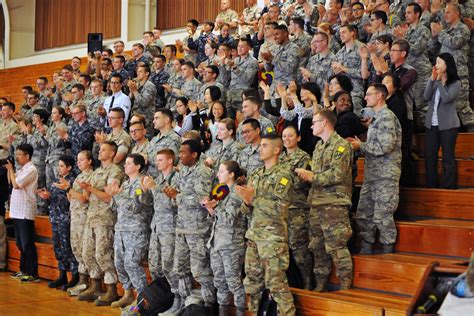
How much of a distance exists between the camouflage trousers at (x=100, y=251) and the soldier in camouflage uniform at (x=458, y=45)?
3.42m

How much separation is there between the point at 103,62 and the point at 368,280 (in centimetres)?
672

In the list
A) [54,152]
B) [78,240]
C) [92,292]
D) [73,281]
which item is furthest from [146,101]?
[92,292]

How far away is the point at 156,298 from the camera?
6418 mm

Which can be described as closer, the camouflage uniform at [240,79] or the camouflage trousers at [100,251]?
the camouflage trousers at [100,251]

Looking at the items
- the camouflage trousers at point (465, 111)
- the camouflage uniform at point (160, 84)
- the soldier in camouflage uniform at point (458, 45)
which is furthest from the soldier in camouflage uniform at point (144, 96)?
the camouflage trousers at point (465, 111)

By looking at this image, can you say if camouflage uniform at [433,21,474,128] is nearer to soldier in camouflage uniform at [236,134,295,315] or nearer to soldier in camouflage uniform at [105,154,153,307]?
soldier in camouflage uniform at [236,134,295,315]

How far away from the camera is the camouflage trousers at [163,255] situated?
252 inches

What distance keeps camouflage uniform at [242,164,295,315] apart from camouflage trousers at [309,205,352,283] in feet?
0.76

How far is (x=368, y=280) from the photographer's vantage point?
5523 mm

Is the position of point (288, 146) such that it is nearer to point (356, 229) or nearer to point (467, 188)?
point (356, 229)

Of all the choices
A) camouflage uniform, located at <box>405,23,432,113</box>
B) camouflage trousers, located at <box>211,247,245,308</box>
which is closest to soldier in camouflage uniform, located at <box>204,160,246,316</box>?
camouflage trousers, located at <box>211,247,245,308</box>

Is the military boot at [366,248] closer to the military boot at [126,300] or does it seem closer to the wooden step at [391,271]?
the wooden step at [391,271]

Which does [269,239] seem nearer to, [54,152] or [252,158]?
[252,158]

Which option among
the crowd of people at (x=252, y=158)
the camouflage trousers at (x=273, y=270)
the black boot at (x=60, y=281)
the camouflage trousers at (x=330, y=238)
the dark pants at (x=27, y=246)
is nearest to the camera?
the camouflage trousers at (x=273, y=270)
